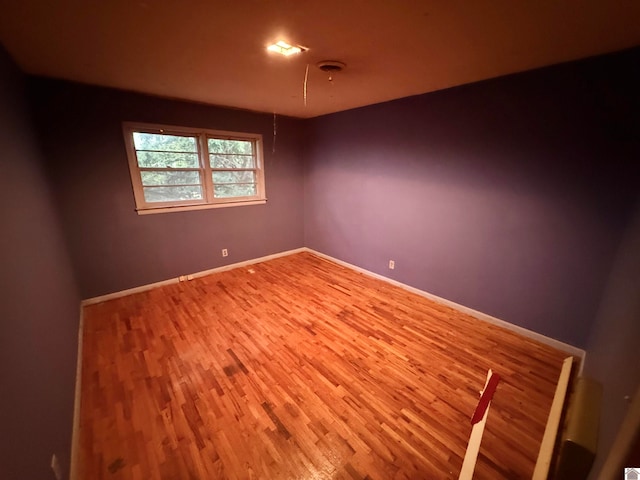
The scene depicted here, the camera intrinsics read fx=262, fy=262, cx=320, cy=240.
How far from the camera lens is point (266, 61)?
1.97 m

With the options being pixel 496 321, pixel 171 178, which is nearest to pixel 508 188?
pixel 496 321

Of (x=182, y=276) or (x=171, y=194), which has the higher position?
(x=171, y=194)

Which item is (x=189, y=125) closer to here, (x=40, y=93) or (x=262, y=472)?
(x=40, y=93)

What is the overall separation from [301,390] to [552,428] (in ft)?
5.06

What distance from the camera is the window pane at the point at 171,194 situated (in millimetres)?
3270

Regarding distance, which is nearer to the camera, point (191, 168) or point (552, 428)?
point (552, 428)

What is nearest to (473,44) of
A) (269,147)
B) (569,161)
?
(569,161)

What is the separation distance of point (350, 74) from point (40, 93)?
2.86 meters

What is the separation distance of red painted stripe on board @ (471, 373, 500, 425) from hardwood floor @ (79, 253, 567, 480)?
0.17 feet

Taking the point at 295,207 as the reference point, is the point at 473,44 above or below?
above

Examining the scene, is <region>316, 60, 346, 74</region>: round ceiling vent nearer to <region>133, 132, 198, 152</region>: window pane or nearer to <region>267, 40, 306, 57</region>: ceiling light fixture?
<region>267, 40, 306, 57</region>: ceiling light fixture

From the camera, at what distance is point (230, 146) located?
12.6 feet

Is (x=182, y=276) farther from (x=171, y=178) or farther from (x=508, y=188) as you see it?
(x=508, y=188)

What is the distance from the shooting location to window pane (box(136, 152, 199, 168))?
315 centimetres
